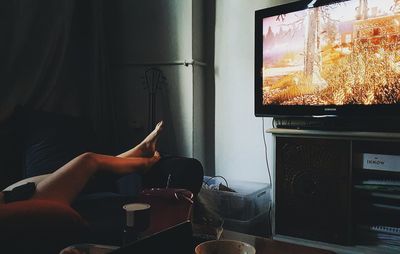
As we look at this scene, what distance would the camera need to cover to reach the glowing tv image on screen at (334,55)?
5.62ft

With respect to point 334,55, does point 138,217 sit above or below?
below

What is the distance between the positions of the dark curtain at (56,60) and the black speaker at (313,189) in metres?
1.43

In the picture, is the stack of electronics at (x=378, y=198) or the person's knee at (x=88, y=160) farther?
the stack of electronics at (x=378, y=198)

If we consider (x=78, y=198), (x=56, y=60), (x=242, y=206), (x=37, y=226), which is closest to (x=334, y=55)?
(x=242, y=206)

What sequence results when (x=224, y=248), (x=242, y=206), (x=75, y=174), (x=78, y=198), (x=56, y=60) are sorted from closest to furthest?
(x=224, y=248)
(x=75, y=174)
(x=78, y=198)
(x=242, y=206)
(x=56, y=60)

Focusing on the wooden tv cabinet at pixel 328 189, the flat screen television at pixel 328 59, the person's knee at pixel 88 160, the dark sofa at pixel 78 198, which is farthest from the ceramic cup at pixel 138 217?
the flat screen television at pixel 328 59

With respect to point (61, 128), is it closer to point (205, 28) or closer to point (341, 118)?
point (205, 28)

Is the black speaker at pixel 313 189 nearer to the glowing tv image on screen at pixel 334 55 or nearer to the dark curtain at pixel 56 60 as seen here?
the glowing tv image on screen at pixel 334 55

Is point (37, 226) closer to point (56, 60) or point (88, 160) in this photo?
point (88, 160)

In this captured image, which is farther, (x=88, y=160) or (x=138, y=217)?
(x=88, y=160)

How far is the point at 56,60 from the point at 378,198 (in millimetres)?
2203

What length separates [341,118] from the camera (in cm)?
188

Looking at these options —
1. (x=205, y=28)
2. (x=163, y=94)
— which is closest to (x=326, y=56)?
(x=205, y=28)

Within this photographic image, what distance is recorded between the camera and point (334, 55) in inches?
73.5
